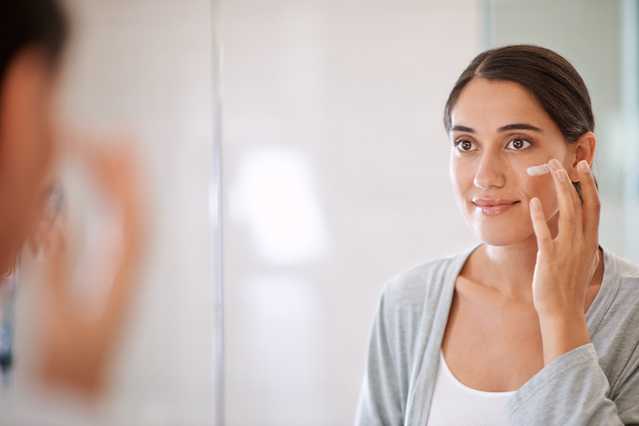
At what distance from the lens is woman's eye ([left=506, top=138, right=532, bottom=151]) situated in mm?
994

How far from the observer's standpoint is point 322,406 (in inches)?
70.2

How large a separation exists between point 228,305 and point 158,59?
0.60 meters

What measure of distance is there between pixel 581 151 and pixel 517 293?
220mm

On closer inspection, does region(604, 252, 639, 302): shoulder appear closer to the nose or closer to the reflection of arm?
the reflection of arm

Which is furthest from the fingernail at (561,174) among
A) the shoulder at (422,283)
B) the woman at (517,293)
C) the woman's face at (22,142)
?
the woman's face at (22,142)

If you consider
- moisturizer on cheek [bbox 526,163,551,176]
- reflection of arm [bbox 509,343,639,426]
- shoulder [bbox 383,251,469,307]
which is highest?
moisturizer on cheek [bbox 526,163,551,176]

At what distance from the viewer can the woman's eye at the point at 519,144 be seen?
994 mm

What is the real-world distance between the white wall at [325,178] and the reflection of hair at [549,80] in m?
0.78

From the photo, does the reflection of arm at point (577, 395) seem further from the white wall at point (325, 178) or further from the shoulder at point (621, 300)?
the white wall at point (325, 178)

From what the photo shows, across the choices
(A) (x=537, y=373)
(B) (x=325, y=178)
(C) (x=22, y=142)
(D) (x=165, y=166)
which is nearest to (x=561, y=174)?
(A) (x=537, y=373)

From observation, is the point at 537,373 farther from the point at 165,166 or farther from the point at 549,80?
the point at 165,166

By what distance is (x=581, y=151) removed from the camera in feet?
3.35

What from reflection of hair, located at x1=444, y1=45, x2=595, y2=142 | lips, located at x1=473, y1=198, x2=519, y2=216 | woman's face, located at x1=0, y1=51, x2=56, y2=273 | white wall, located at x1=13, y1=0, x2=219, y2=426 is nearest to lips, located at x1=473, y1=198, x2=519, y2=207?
lips, located at x1=473, y1=198, x2=519, y2=216

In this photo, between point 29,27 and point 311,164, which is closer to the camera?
point 29,27
